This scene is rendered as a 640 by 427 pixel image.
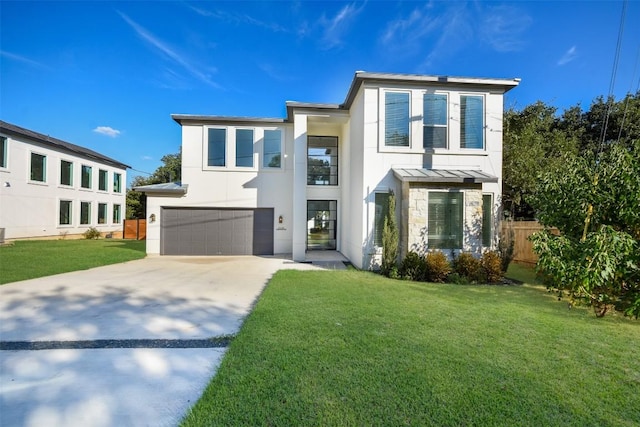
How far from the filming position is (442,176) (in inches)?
328

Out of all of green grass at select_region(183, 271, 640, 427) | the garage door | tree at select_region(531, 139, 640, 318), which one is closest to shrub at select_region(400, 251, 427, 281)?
green grass at select_region(183, 271, 640, 427)

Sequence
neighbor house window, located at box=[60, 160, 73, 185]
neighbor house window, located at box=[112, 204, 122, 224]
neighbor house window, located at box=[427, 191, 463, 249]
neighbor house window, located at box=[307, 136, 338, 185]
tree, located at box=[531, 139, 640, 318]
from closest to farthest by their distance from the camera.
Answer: tree, located at box=[531, 139, 640, 318], neighbor house window, located at box=[427, 191, 463, 249], neighbor house window, located at box=[307, 136, 338, 185], neighbor house window, located at box=[60, 160, 73, 185], neighbor house window, located at box=[112, 204, 122, 224]

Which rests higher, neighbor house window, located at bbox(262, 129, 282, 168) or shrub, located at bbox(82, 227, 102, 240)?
neighbor house window, located at bbox(262, 129, 282, 168)

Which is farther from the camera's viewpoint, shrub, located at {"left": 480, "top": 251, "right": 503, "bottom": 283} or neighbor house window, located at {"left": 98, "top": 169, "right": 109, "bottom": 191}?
neighbor house window, located at {"left": 98, "top": 169, "right": 109, "bottom": 191}

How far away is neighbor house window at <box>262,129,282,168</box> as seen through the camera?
12617 mm

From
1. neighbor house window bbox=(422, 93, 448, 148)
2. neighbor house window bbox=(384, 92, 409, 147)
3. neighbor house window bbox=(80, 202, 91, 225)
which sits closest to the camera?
neighbor house window bbox=(384, 92, 409, 147)

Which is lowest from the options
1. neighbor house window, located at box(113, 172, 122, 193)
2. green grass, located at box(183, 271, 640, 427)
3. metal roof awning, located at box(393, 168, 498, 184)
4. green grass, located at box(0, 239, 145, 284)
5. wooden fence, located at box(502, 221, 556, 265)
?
green grass, located at box(0, 239, 145, 284)

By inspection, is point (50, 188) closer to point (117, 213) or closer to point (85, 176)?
→ point (85, 176)

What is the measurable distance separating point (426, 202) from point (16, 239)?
21665mm

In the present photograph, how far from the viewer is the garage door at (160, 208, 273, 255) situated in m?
12.4

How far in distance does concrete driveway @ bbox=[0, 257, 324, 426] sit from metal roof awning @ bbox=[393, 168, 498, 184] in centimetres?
516

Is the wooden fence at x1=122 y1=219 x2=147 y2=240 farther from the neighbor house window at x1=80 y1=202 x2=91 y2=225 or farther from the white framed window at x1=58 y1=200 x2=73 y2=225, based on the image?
the white framed window at x1=58 y1=200 x2=73 y2=225

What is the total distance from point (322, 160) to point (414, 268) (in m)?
7.10

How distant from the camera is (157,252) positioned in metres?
12.3
